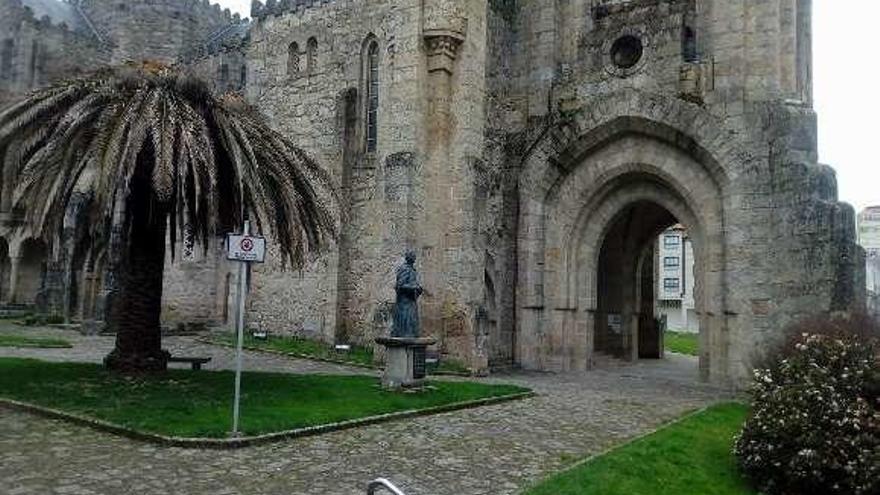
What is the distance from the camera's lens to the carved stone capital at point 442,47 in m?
17.6

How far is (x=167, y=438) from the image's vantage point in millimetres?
7957

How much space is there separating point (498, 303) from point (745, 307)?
20.2ft

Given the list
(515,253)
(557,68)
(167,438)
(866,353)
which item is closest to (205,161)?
(167,438)

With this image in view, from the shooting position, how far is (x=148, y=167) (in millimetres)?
12219

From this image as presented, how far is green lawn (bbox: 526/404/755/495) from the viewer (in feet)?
23.2

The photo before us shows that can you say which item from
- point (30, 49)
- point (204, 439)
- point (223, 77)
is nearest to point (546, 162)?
point (204, 439)

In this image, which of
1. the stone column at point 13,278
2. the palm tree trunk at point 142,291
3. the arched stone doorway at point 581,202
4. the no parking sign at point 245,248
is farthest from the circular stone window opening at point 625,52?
the stone column at point 13,278

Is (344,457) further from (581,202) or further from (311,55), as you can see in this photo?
(311,55)

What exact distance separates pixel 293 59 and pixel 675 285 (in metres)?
48.4

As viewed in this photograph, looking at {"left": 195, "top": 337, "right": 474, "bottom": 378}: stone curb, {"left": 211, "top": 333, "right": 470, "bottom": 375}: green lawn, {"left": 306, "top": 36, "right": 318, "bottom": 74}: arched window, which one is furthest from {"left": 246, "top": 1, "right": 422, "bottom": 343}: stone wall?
{"left": 195, "top": 337, "right": 474, "bottom": 378}: stone curb

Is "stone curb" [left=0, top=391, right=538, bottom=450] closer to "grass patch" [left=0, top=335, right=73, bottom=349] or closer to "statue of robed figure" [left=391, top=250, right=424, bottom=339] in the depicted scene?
"statue of robed figure" [left=391, top=250, right=424, bottom=339]

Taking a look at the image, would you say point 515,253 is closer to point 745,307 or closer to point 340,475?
point 745,307

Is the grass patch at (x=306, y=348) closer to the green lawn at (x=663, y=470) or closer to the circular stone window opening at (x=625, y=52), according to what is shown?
the green lawn at (x=663, y=470)

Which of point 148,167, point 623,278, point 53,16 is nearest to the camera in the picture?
point 148,167
